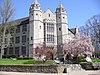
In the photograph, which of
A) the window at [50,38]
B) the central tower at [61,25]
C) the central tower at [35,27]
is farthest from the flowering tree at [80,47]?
the central tower at [61,25]

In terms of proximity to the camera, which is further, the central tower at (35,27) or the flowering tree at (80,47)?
the central tower at (35,27)

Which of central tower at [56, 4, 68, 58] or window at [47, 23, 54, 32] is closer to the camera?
window at [47, 23, 54, 32]

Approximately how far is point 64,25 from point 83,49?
52.6ft

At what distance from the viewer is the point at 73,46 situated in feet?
149

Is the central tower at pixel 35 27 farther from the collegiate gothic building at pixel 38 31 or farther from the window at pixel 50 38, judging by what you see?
the window at pixel 50 38

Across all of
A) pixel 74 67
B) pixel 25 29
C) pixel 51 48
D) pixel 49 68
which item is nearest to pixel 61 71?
pixel 49 68

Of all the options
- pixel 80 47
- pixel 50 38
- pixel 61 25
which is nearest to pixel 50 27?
pixel 50 38

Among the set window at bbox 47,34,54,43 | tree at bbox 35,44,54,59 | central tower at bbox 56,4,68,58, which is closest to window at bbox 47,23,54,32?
window at bbox 47,34,54,43

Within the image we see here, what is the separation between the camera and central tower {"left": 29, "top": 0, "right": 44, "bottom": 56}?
52969mm

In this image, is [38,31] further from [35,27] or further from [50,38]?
[50,38]

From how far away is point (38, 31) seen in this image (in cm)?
5384

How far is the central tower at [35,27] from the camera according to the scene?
52969 millimetres

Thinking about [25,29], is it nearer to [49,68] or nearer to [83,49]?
[83,49]

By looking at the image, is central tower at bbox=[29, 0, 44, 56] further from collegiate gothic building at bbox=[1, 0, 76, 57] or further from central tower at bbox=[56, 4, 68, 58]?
central tower at bbox=[56, 4, 68, 58]
